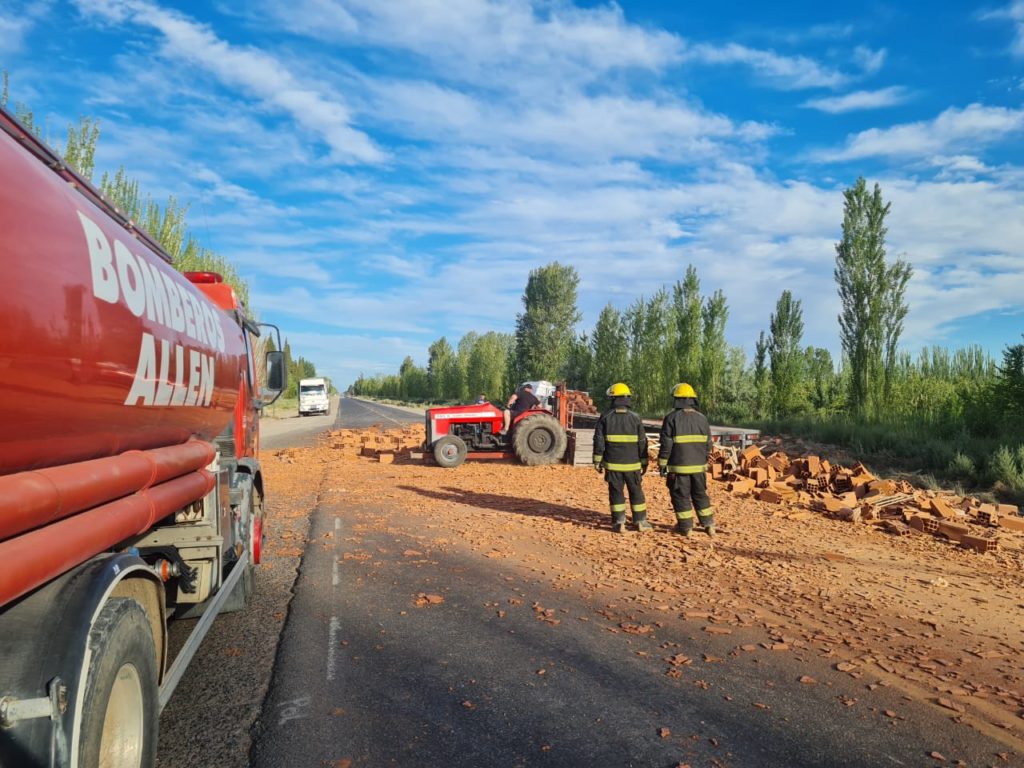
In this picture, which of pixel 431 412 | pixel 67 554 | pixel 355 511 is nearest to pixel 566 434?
pixel 431 412

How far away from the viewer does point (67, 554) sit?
2305mm

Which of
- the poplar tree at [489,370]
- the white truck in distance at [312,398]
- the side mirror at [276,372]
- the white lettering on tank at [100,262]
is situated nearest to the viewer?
the white lettering on tank at [100,262]

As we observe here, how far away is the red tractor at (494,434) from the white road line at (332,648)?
1045cm

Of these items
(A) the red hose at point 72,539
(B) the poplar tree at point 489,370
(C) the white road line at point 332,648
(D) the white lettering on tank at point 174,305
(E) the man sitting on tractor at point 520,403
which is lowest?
(C) the white road line at point 332,648

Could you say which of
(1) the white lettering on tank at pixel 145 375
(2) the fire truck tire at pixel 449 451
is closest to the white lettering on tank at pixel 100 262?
Result: (1) the white lettering on tank at pixel 145 375

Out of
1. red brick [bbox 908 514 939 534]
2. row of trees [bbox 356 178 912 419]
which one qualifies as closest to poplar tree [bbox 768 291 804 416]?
row of trees [bbox 356 178 912 419]

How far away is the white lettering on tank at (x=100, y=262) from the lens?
8.53 feet

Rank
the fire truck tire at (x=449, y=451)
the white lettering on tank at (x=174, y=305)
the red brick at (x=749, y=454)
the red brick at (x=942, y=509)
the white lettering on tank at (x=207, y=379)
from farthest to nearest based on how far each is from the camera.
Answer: the fire truck tire at (x=449, y=451) < the red brick at (x=749, y=454) < the red brick at (x=942, y=509) < the white lettering on tank at (x=207, y=379) < the white lettering on tank at (x=174, y=305)

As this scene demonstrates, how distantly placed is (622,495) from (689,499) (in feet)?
2.87

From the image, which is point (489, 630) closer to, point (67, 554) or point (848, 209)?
point (67, 554)

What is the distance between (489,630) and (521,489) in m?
7.69

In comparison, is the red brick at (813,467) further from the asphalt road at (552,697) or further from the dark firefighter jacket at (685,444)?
the asphalt road at (552,697)

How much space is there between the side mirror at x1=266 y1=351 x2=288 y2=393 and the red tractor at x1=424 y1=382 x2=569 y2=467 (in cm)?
863

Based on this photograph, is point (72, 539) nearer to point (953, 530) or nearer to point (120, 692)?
point (120, 692)
